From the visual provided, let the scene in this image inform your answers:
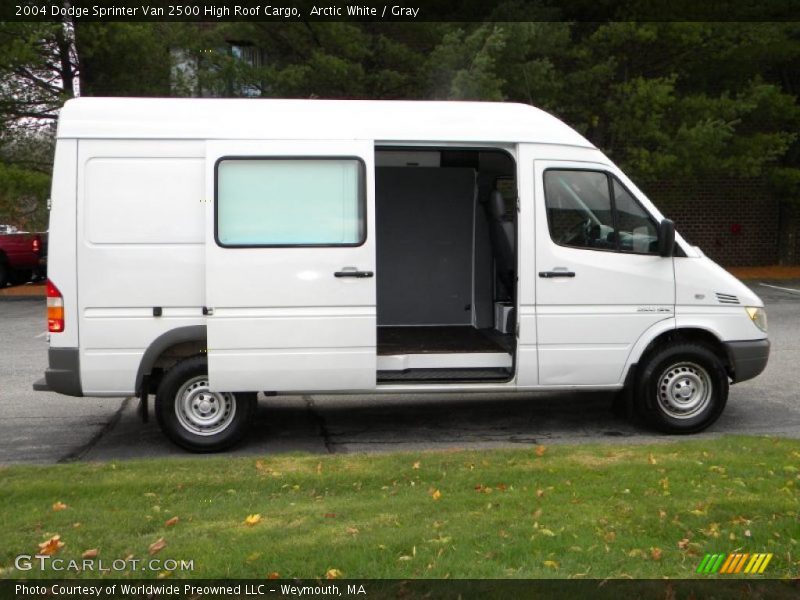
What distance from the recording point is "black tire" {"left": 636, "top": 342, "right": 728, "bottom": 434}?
7645 millimetres

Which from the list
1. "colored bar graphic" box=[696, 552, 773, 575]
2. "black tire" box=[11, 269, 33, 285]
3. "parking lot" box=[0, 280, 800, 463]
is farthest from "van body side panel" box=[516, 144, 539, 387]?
"black tire" box=[11, 269, 33, 285]

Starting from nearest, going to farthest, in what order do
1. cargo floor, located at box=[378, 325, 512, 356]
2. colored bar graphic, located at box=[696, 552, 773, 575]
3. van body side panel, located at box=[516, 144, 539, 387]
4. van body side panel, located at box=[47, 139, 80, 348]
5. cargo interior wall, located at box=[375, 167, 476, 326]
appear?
colored bar graphic, located at box=[696, 552, 773, 575], van body side panel, located at box=[47, 139, 80, 348], van body side panel, located at box=[516, 144, 539, 387], cargo floor, located at box=[378, 325, 512, 356], cargo interior wall, located at box=[375, 167, 476, 326]

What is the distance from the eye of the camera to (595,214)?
25.0 feet

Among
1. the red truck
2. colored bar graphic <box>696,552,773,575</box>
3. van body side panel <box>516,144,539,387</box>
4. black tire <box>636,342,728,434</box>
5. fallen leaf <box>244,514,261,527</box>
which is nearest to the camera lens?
colored bar graphic <box>696,552,773,575</box>

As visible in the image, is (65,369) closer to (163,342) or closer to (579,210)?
(163,342)

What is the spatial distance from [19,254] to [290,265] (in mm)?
16807

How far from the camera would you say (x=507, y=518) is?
5.11 metres

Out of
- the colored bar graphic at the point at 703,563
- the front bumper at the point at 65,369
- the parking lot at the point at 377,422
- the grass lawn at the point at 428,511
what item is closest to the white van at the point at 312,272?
the front bumper at the point at 65,369

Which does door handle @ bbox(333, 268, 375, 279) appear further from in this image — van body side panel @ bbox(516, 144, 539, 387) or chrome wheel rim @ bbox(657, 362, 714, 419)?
chrome wheel rim @ bbox(657, 362, 714, 419)

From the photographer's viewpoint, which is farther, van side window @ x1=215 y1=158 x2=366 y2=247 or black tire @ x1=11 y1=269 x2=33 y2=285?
black tire @ x1=11 y1=269 x2=33 y2=285

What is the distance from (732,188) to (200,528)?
20.9 m

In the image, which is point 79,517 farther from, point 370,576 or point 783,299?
point 783,299

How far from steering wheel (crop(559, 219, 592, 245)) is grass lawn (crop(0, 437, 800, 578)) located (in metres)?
1.68

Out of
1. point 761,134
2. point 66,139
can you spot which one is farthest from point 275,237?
point 761,134
